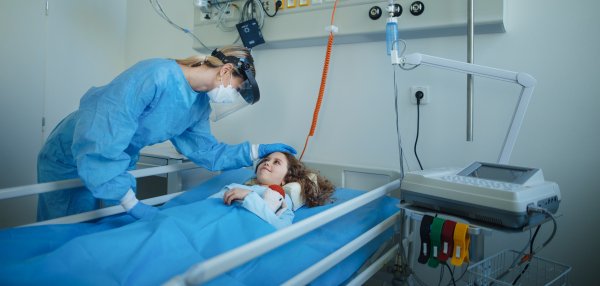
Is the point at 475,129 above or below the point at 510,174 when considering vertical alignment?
above

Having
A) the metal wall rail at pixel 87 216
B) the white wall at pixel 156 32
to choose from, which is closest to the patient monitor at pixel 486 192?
the metal wall rail at pixel 87 216

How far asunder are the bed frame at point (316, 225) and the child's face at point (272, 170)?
0.32 meters

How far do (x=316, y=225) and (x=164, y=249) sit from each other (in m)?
0.46

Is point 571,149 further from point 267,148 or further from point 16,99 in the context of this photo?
point 16,99

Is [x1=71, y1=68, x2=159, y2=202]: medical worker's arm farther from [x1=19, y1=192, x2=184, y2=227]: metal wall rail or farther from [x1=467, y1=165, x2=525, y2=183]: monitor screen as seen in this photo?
[x1=467, y1=165, x2=525, y2=183]: monitor screen

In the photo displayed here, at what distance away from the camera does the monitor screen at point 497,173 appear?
1217 mm

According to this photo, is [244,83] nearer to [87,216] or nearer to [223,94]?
[223,94]

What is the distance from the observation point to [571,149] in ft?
5.12

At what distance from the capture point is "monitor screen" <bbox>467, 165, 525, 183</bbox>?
122 cm

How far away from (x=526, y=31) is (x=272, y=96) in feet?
4.71

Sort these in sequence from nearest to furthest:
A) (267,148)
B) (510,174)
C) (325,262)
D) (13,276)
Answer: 1. (13,276)
2. (325,262)
3. (510,174)
4. (267,148)

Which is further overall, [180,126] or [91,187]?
[180,126]

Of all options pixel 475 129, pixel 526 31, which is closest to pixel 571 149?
pixel 475 129

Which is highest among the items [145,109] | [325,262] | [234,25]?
[234,25]
